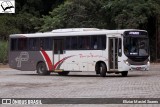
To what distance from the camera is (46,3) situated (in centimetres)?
6669

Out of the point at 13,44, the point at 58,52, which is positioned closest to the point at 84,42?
the point at 58,52

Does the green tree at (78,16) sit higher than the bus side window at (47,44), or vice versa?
the green tree at (78,16)

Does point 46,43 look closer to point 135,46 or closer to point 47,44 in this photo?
point 47,44

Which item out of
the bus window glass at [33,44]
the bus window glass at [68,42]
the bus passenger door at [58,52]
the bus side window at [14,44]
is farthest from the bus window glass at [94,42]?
the bus side window at [14,44]

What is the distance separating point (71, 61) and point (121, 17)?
60.2ft

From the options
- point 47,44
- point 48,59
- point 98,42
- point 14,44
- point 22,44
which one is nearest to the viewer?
point 98,42

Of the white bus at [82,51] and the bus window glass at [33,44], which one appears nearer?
the white bus at [82,51]

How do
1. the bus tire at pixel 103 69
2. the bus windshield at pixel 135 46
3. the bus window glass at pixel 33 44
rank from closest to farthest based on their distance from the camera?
the bus windshield at pixel 135 46, the bus tire at pixel 103 69, the bus window glass at pixel 33 44

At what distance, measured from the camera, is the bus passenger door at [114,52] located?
29.7m

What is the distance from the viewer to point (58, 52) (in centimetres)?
3319

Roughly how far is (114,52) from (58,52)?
4.92 m

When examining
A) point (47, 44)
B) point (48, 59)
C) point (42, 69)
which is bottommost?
point (42, 69)

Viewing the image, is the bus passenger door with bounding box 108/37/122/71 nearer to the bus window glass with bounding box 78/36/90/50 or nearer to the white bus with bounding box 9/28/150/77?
the white bus with bounding box 9/28/150/77

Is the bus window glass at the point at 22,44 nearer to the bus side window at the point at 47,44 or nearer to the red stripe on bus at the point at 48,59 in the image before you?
the bus side window at the point at 47,44
